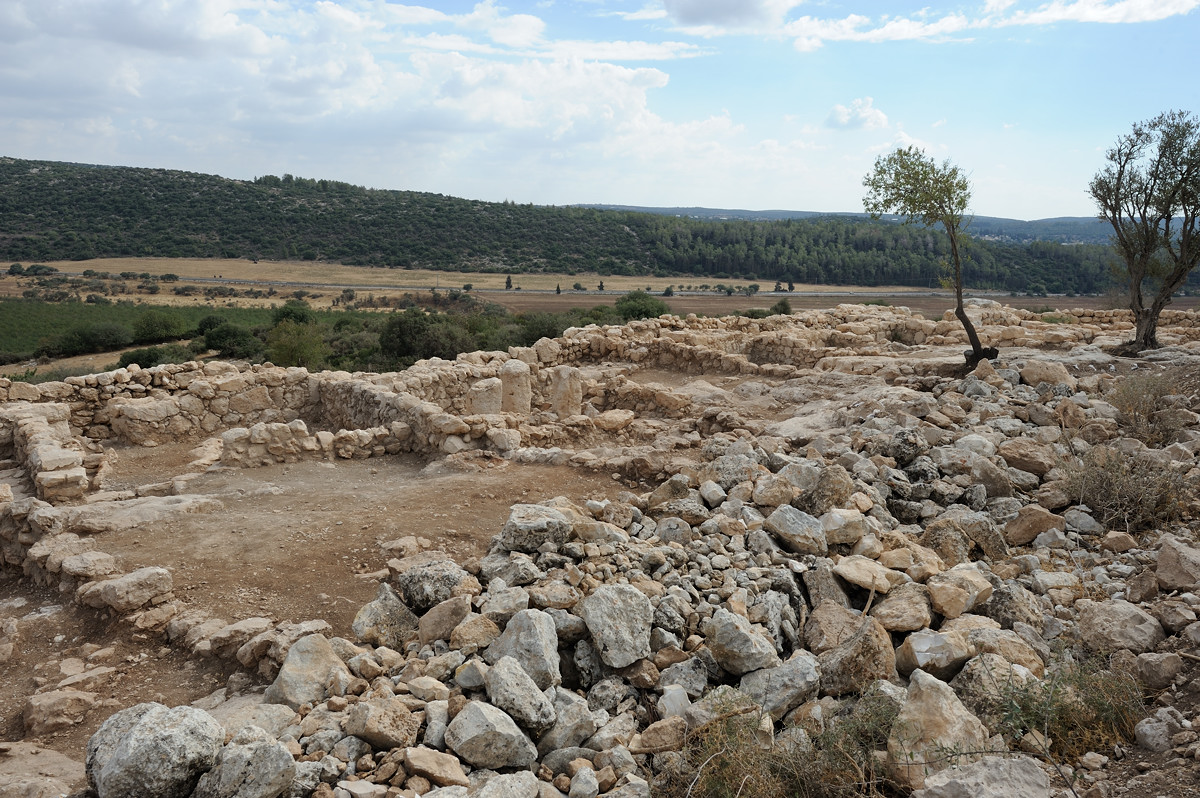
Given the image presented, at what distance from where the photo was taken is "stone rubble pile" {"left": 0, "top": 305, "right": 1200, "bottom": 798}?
3270mm

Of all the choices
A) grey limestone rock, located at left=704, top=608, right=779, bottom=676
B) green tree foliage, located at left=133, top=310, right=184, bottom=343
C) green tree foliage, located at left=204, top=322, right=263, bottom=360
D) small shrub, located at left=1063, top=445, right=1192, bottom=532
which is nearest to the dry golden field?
green tree foliage, located at left=133, top=310, right=184, bottom=343

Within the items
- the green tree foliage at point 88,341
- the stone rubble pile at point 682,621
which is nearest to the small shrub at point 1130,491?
the stone rubble pile at point 682,621

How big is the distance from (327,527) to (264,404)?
6.16 m

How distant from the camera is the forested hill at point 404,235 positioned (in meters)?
63.1

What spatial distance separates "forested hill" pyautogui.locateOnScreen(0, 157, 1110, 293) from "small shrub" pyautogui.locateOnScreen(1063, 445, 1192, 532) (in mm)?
55994

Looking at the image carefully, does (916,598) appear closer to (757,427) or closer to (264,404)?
(757,427)

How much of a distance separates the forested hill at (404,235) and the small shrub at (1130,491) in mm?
55994

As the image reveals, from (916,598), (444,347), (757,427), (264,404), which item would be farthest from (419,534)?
(444,347)

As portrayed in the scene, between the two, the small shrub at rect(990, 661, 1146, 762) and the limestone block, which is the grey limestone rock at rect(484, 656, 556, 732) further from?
the limestone block

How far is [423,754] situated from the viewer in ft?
10.8

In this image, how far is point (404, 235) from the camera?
240 feet

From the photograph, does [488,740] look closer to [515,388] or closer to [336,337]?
[515,388]

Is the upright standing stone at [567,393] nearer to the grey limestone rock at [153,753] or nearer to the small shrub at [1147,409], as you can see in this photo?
the small shrub at [1147,409]

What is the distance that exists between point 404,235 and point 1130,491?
73599mm
